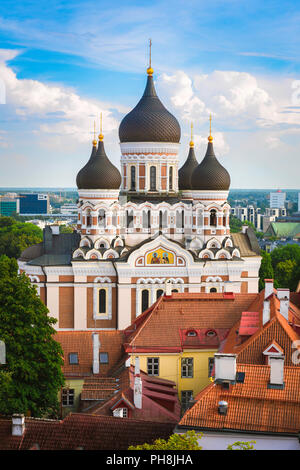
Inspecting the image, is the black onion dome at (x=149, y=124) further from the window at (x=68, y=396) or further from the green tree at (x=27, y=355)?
the window at (x=68, y=396)

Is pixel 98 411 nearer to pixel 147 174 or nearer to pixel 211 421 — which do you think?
pixel 211 421

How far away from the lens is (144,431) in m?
20.9

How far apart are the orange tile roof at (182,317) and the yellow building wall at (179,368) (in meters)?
0.43

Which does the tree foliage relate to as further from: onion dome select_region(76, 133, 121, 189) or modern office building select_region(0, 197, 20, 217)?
modern office building select_region(0, 197, 20, 217)

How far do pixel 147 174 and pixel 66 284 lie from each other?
857 centimetres

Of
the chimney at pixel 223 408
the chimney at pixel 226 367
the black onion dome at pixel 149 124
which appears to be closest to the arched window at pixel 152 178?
the black onion dome at pixel 149 124

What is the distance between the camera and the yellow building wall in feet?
95.5

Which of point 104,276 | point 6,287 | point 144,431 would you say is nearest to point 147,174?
point 104,276

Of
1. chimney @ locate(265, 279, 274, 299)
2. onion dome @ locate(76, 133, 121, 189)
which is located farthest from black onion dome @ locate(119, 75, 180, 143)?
chimney @ locate(265, 279, 274, 299)

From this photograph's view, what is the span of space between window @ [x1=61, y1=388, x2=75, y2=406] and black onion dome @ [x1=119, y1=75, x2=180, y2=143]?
66.4ft

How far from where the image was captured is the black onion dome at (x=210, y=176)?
44250 millimetres

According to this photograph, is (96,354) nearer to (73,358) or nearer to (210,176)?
(73,358)

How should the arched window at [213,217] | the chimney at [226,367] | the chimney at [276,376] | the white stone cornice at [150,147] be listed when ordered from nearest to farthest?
the chimney at [276,376]
the chimney at [226,367]
the arched window at [213,217]
the white stone cornice at [150,147]

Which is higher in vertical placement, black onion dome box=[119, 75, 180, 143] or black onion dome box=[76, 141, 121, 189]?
black onion dome box=[119, 75, 180, 143]
